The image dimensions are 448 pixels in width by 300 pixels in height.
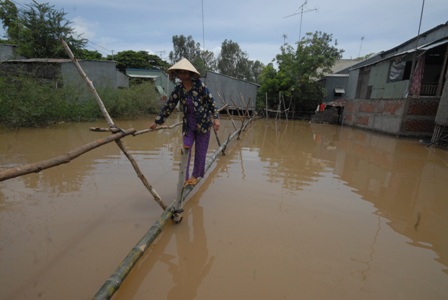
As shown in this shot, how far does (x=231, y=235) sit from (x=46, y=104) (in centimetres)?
917

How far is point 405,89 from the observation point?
11.7 meters

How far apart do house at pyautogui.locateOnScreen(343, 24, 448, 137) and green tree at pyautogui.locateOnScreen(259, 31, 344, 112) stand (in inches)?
135

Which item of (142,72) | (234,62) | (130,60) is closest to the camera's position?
(142,72)

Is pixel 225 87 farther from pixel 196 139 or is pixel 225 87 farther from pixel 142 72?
pixel 196 139

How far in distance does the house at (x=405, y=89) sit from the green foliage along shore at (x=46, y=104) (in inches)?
504

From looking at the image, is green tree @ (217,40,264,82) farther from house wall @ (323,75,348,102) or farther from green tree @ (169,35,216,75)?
house wall @ (323,75,348,102)

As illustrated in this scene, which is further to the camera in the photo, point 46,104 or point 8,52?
point 8,52

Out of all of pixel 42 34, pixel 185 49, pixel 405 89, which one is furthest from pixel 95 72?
pixel 185 49

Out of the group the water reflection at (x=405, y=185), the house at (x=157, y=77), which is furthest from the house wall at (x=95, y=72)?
the water reflection at (x=405, y=185)

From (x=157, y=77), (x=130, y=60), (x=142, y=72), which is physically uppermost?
(x=130, y=60)

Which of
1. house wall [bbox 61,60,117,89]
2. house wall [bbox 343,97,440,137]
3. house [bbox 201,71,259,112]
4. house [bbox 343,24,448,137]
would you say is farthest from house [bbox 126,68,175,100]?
house wall [bbox 343,97,440,137]

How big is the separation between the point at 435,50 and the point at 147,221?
1448 centimetres

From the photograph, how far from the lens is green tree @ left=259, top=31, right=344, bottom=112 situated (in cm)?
1942

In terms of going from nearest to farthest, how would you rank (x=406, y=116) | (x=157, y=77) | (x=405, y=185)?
(x=405, y=185) → (x=406, y=116) → (x=157, y=77)
